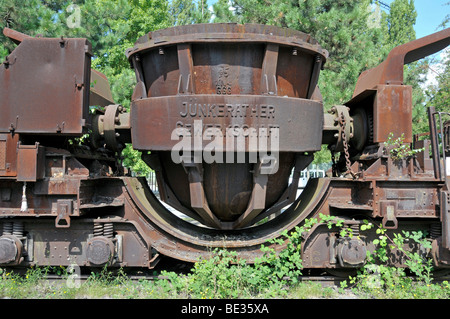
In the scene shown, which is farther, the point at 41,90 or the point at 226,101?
the point at 41,90

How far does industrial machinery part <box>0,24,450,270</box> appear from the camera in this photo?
13.9ft

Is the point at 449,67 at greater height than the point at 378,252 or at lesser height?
greater

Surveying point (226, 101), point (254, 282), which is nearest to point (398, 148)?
point (226, 101)

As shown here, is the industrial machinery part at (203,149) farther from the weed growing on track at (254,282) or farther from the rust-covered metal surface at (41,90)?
the weed growing on track at (254,282)

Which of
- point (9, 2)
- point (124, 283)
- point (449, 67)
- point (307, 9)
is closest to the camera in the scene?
point (124, 283)

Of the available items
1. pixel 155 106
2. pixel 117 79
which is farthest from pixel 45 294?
pixel 117 79

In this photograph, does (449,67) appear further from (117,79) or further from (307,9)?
(117,79)

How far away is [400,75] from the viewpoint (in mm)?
4820

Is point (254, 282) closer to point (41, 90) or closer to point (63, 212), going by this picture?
point (63, 212)

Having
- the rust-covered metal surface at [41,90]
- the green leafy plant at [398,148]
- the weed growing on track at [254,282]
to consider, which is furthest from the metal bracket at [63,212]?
the green leafy plant at [398,148]

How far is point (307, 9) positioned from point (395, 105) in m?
5.90

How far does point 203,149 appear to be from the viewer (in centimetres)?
412

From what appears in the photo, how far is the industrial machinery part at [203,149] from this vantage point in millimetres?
4234

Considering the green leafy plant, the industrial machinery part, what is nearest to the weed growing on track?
the industrial machinery part
